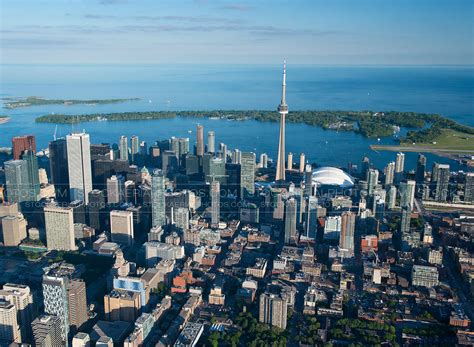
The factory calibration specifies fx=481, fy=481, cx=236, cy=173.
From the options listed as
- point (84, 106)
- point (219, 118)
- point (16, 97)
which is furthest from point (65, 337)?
point (16, 97)

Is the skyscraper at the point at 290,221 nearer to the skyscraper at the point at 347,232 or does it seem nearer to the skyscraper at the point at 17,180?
the skyscraper at the point at 347,232

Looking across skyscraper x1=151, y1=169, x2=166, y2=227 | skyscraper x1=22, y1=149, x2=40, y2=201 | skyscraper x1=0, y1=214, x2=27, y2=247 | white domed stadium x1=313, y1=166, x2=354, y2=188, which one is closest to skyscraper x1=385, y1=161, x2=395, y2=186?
white domed stadium x1=313, y1=166, x2=354, y2=188

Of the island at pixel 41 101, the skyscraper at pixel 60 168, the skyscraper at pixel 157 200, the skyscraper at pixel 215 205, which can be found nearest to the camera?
the skyscraper at pixel 157 200

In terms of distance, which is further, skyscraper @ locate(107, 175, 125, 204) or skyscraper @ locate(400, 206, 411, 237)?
skyscraper @ locate(107, 175, 125, 204)

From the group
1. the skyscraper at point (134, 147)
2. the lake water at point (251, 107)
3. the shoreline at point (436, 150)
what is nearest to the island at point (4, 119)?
the lake water at point (251, 107)

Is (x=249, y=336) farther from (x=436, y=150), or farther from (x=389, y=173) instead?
(x=436, y=150)

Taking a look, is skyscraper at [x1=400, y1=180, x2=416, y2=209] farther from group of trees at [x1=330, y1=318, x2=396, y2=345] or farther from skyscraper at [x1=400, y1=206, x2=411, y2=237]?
group of trees at [x1=330, y1=318, x2=396, y2=345]

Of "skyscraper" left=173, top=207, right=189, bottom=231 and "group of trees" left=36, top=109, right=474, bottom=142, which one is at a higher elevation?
"group of trees" left=36, top=109, right=474, bottom=142
